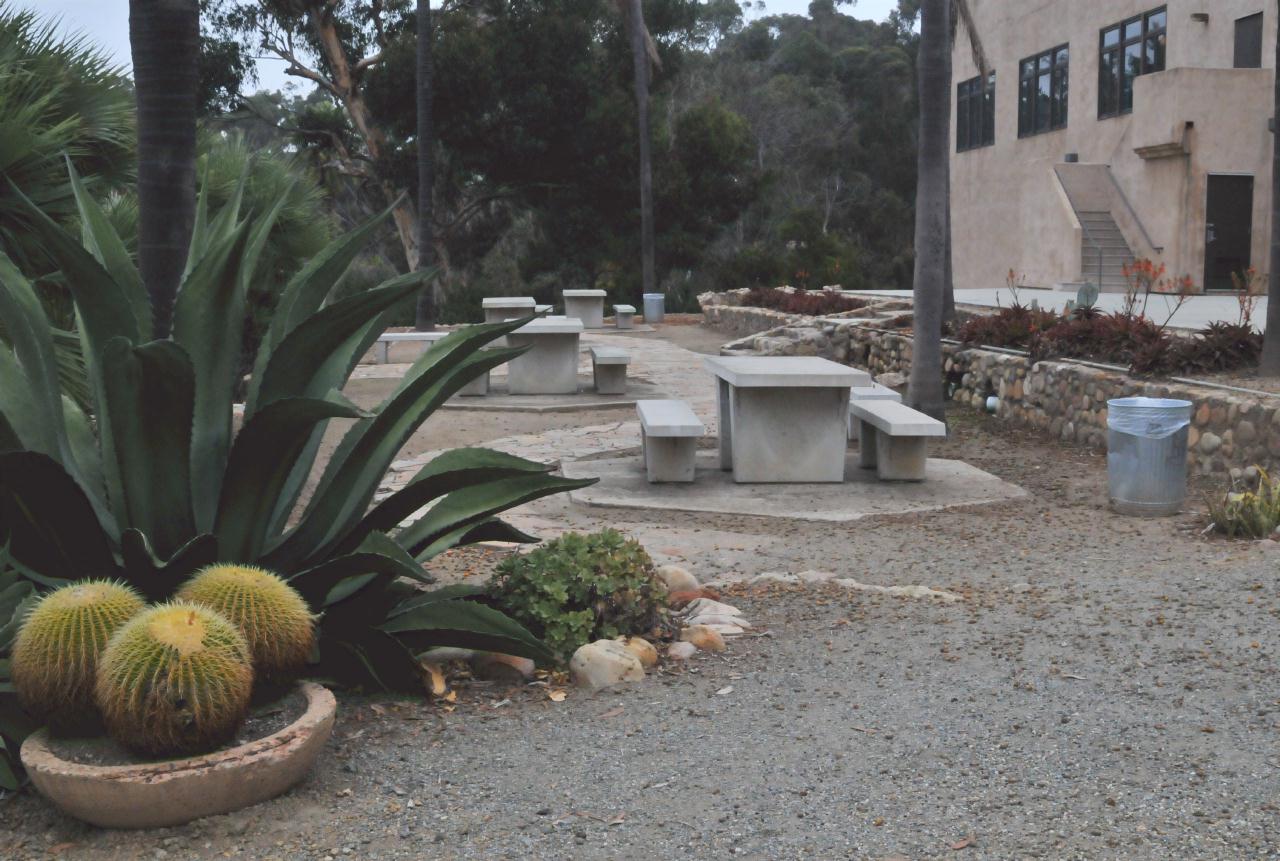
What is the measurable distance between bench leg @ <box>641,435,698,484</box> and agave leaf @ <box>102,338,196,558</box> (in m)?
4.78

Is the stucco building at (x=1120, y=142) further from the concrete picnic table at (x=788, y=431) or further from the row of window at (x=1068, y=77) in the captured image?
the concrete picnic table at (x=788, y=431)

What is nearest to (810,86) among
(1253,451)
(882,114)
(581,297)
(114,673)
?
(882,114)

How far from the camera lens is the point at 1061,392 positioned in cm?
1052

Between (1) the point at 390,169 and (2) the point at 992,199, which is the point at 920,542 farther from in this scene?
(1) the point at 390,169

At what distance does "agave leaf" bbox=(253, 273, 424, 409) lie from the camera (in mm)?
3680

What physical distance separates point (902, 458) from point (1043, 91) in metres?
19.9

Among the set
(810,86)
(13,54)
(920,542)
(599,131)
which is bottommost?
(920,542)

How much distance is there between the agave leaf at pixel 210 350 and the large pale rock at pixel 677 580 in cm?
204

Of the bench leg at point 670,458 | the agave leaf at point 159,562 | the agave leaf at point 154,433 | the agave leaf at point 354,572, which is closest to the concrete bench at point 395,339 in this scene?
the bench leg at point 670,458

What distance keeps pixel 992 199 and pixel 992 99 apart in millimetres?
2398

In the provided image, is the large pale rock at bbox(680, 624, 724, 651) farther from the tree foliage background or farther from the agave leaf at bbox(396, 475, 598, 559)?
the tree foliage background

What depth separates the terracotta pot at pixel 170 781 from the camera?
298cm

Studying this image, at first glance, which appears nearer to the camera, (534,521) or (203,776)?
(203,776)

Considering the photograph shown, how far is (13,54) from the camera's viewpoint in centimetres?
658
